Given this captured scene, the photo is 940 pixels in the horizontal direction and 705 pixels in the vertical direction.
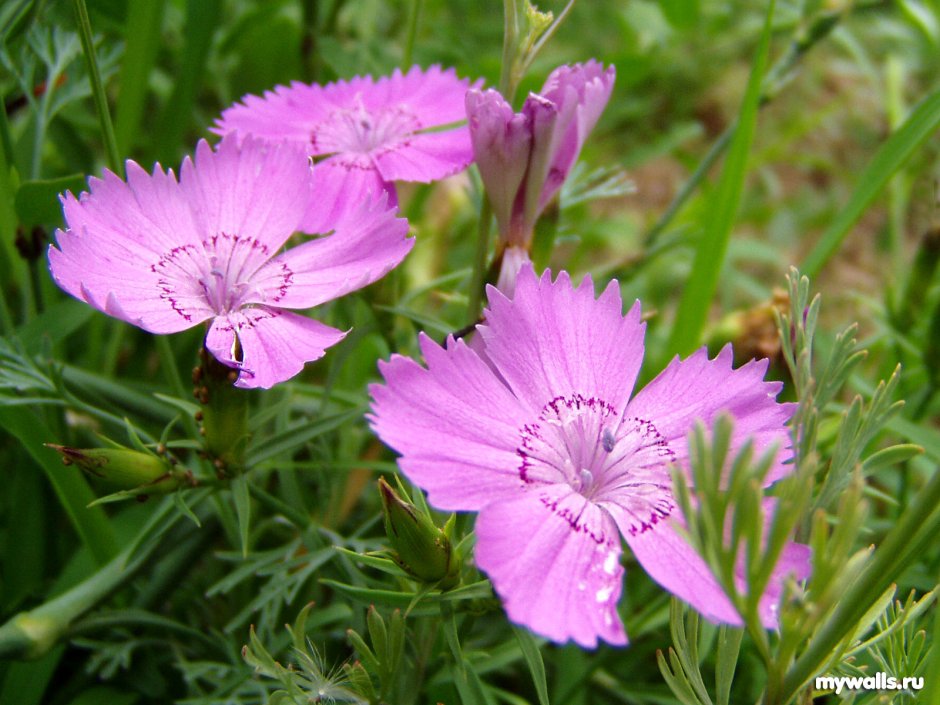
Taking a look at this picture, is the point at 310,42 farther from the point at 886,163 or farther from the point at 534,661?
the point at 534,661

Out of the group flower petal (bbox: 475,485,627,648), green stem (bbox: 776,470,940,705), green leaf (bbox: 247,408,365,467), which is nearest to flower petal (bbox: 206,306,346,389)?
green leaf (bbox: 247,408,365,467)

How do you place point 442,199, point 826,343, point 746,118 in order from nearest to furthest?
point 746,118 < point 826,343 < point 442,199

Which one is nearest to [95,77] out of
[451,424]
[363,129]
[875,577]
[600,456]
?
[363,129]

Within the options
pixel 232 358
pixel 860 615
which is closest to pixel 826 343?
pixel 860 615

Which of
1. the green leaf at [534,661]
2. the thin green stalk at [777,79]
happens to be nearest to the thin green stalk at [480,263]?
the green leaf at [534,661]

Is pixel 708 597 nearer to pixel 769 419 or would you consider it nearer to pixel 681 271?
pixel 769 419

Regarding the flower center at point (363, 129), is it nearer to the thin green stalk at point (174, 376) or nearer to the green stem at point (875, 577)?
the thin green stalk at point (174, 376)
